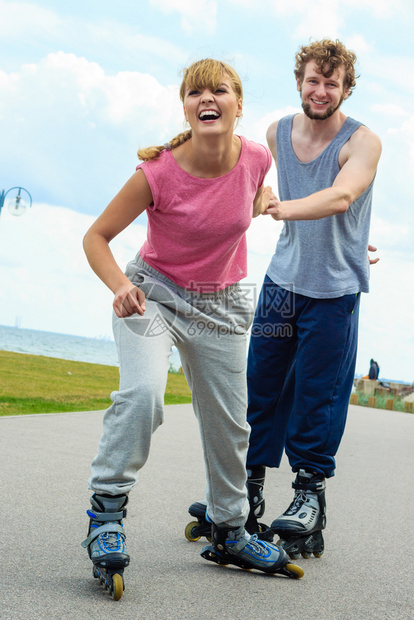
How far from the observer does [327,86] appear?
3.30 metres

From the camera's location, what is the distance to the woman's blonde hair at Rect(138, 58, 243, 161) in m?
2.70

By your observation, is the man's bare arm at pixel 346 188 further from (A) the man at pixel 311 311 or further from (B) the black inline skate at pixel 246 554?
(B) the black inline skate at pixel 246 554

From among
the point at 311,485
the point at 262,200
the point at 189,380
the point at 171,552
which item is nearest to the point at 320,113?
the point at 262,200

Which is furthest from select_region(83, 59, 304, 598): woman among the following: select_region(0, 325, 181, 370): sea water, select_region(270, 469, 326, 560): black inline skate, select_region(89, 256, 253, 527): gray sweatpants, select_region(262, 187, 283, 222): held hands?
select_region(0, 325, 181, 370): sea water

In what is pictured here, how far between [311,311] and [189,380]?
33.4 inches

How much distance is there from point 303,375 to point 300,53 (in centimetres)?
157

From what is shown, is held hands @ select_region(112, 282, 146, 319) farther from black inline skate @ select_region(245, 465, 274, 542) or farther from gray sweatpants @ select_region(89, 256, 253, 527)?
black inline skate @ select_region(245, 465, 274, 542)

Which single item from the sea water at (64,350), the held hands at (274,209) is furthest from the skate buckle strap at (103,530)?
the sea water at (64,350)

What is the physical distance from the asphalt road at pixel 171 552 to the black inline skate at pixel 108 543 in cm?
6

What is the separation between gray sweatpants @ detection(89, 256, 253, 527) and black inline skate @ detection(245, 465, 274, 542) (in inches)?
15.8

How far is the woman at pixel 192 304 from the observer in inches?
100

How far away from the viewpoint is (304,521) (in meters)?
3.32

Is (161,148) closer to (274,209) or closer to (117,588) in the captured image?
(274,209)

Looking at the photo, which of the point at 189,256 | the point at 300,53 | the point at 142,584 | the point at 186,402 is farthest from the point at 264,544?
the point at 186,402
